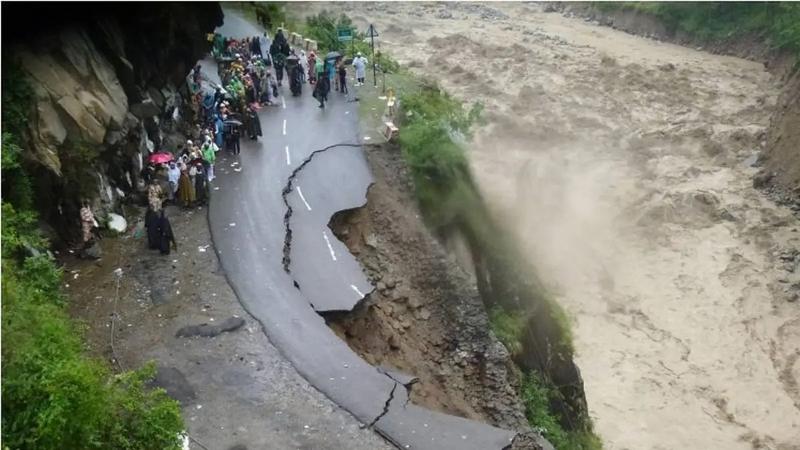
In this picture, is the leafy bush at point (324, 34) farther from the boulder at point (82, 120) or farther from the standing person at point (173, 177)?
the boulder at point (82, 120)

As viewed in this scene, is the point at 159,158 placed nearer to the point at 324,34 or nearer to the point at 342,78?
the point at 342,78

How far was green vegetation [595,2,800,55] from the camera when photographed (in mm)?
45438

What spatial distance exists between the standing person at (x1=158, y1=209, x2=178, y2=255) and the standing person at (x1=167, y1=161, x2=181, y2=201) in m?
2.57

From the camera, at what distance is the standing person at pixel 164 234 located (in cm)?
2000

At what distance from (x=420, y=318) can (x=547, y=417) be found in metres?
4.00

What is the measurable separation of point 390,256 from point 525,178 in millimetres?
12209

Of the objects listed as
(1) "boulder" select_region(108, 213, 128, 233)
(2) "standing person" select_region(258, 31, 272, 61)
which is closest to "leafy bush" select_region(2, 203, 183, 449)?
(1) "boulder" select_region(108, 213, 128, 233)

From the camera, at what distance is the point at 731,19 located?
2066 inches

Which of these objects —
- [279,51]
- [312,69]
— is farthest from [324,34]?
[312,69]

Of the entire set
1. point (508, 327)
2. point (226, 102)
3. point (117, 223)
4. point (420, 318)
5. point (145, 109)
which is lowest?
point (508, 327)

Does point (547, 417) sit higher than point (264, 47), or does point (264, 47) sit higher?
point (264, 47)

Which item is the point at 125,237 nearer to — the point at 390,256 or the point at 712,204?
the point at 390,256

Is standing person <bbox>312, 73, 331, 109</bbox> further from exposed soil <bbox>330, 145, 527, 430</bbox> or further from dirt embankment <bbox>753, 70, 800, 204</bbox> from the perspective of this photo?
dirt embankment <bbox>753, 70, 800, 204</bbox>

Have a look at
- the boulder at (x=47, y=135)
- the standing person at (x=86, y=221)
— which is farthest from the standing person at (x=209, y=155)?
the boulder at (x=47, y=135)
